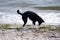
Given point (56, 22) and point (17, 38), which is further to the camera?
point (56, 22)

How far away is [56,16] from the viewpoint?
1398 cm

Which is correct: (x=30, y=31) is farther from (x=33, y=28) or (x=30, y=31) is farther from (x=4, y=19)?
(x=4, y=19)

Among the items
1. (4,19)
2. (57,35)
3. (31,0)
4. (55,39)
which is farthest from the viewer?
(31,0)

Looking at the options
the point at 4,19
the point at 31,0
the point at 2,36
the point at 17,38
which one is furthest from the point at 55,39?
the point at 31,0

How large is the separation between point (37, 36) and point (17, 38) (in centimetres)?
75

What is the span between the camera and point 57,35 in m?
9.21

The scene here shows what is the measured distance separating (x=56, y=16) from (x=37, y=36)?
16.9 ft

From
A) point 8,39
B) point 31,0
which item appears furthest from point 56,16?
point 31,0

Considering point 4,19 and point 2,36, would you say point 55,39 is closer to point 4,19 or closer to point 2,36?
point 2,36

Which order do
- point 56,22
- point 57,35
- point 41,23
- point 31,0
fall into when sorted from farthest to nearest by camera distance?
point 31,0 → point 56,22 → point 41,23 → point 57,35

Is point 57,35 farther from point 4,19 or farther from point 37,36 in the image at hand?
point 4,19

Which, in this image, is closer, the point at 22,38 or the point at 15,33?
the point at 22,38

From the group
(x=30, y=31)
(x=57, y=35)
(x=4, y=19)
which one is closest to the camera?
(x=57, y=35)

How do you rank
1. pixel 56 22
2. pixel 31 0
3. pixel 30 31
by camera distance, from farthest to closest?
pixel 31 0, pixel 56 22, pixel 30 31
